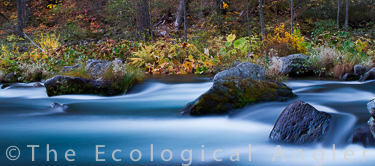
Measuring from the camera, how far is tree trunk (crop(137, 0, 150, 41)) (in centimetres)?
1303

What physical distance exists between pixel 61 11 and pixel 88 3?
202cm

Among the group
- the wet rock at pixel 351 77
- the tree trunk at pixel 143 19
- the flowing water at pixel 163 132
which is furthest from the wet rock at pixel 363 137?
the tree trunk at pixel 143 19

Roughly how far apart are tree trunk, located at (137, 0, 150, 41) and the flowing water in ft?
27.0

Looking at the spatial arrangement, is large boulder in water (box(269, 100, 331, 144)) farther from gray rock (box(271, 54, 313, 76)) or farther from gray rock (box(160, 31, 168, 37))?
gray rock (box(160, 31, 168, 37))

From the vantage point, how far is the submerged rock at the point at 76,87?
20.1 feet

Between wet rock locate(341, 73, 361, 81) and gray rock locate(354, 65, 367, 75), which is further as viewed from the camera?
gray rock locate(354, 65, 367, 75)

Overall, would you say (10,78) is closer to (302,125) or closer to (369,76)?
(302,125)

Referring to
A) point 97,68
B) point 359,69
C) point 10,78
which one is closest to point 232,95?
point 97,68

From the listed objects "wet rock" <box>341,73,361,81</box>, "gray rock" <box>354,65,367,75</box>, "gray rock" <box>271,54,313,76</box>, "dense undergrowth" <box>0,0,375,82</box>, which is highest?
"dense undergrowth" <box>0,0,375,82</box>

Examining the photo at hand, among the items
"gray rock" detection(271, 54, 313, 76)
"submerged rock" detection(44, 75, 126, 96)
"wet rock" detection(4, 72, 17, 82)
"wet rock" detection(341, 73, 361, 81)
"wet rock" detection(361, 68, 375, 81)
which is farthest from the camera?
"wet rock" detection(4, 72, 17, 82)

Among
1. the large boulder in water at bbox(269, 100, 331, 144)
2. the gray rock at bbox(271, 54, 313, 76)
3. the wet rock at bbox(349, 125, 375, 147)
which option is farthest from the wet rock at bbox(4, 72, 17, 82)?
the wet rock at bbox(349, 125, 375, 147)

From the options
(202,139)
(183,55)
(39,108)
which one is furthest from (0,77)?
(202,139)

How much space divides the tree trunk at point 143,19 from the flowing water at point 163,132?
8.22m

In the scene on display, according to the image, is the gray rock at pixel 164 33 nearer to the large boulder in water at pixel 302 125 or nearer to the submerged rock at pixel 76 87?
the submerged rock at pixel 76 87
